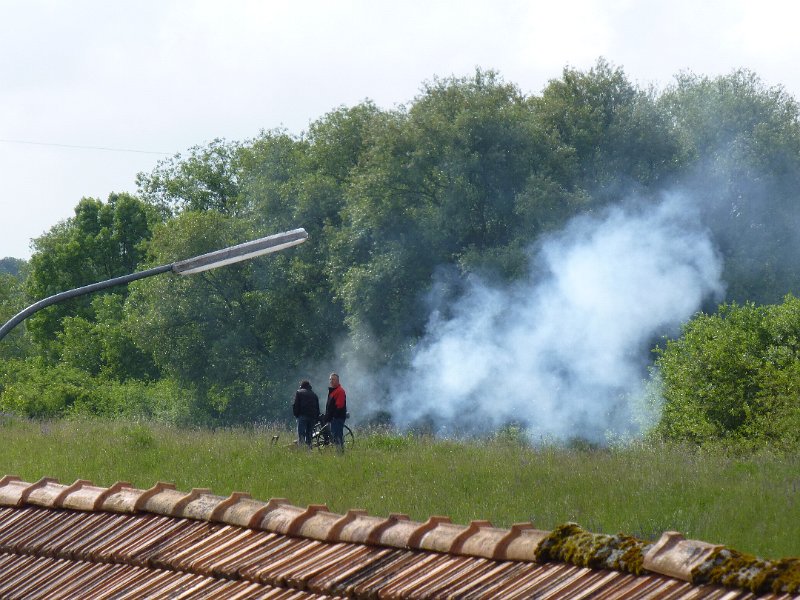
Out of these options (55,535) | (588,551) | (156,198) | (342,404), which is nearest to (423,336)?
(342,404)

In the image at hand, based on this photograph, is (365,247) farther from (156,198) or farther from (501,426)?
(156,198)

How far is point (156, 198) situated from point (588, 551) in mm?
63645

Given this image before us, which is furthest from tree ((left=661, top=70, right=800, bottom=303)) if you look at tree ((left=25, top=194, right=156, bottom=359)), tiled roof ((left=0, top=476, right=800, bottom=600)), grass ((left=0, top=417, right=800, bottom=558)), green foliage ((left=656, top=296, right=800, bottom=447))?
tree ((left=25, top=194, right=156, bottom=359))

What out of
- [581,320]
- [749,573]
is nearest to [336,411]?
[581,320]

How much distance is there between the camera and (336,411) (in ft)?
72.0

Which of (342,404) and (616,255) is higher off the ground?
(616,255)

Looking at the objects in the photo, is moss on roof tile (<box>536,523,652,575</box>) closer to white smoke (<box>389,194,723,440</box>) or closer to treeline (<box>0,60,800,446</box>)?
treeline (<box>0,60,800,446</box>)

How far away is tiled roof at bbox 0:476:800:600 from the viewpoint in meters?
4.56

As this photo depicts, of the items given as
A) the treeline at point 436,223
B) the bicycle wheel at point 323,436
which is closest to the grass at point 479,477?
the bicycle wheel at point 323,436

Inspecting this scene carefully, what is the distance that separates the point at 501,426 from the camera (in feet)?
A: 109

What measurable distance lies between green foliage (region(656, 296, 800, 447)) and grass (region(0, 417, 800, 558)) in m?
1.45

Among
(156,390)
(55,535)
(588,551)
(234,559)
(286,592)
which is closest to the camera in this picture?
(588,551)

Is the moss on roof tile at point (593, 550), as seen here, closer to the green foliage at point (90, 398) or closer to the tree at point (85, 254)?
the green foliage at point (90, 398)

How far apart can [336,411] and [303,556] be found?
52.6 feet
